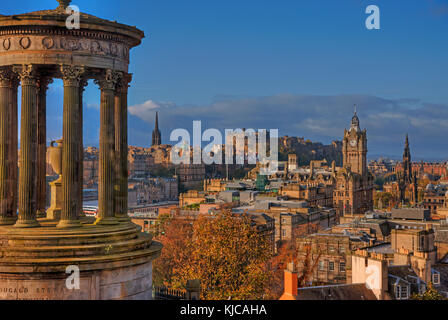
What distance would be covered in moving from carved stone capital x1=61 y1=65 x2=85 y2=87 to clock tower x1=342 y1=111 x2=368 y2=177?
156m

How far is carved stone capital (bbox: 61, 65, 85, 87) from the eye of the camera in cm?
1797

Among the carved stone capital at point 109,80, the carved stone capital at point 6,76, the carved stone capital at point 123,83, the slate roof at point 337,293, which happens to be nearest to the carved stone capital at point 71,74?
the carved stone capital at point 109,80

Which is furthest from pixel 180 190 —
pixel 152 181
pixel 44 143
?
pixel 44 143

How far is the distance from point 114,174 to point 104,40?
4.21 metres

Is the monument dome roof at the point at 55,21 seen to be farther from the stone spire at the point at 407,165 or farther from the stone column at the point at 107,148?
the stone spire at the point at 407,165

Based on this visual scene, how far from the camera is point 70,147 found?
58.2ft

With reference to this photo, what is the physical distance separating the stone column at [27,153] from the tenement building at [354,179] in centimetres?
11273

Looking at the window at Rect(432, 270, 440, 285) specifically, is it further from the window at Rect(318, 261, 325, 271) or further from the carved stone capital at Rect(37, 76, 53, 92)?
the carved stone capital at Rect(37, 76, 53, 92)

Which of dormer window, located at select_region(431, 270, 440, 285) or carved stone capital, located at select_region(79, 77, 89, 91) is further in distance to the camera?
dormer window, located at select_region(431, 270, 440, 285)

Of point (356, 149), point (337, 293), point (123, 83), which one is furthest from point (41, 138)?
point (356, 149)

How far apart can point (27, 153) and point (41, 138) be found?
9.61 ft

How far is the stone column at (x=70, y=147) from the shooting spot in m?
17.8

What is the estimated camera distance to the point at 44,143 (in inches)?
815

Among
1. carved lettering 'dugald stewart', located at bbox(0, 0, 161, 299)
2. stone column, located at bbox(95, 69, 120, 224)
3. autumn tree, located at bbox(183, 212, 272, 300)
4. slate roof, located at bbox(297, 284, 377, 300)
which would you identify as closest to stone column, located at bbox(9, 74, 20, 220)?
carved lettering 'dugald stewart', located at bbox(0, 0, 161, 299)
